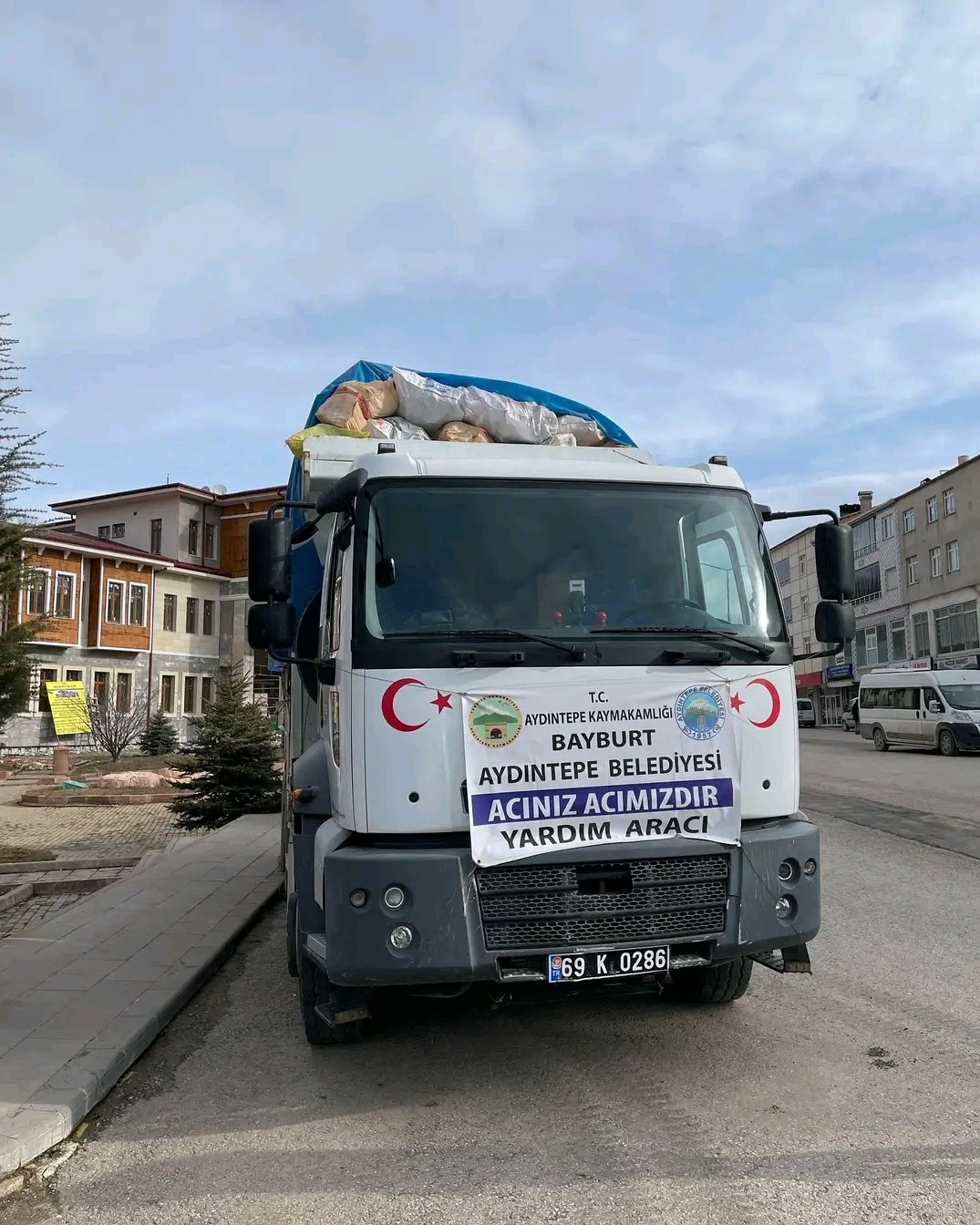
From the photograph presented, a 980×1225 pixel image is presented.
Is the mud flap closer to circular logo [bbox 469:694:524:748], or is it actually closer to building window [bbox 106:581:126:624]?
circular logo [bbox 469:694:524:748]

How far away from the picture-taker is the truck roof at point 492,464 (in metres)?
4.72

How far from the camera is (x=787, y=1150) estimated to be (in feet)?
12.4

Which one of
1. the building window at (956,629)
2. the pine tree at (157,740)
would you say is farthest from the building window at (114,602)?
the building window at (956,629)

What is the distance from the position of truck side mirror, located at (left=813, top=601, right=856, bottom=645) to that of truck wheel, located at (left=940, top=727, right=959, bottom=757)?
2516 centimetres

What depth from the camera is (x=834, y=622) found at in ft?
17.4

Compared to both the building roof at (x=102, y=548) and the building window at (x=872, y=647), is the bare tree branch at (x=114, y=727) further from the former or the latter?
the building window at (x=872, y=647)

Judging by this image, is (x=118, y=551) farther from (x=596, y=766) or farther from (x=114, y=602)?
(x=596, y=766)

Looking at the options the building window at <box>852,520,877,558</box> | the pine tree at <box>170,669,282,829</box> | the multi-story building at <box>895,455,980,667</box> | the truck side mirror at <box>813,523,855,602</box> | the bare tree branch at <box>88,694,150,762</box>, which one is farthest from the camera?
the building window at <box>852,520,877,558</box>

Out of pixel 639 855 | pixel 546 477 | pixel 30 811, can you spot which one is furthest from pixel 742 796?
pixel 30 811

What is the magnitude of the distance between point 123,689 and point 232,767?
2920 centimetres

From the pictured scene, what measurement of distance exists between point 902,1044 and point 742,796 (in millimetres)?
1604

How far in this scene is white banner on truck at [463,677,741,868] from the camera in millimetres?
4219

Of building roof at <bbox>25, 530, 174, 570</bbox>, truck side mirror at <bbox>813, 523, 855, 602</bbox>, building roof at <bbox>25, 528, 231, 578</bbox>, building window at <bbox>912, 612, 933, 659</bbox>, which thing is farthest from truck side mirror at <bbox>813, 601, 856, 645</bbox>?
building window at <bbox>912, 612, 933, 659</bbox>

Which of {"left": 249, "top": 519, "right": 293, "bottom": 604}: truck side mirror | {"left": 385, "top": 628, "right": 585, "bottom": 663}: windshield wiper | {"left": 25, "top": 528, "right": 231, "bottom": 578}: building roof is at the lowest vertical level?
{"left": 385, "top": 628, "right": 585, "bottom": 663}: windshield wiper
